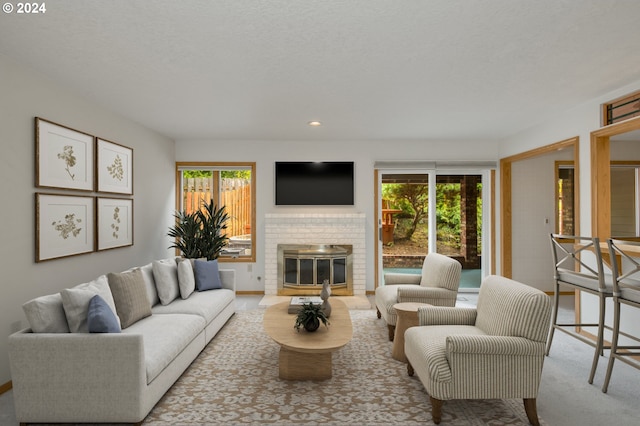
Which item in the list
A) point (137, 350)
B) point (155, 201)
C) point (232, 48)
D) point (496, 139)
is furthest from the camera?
point (496, 139)

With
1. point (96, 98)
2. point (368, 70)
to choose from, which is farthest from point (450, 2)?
point (96, 98)

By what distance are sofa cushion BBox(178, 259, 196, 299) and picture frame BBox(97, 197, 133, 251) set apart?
2.64 feet

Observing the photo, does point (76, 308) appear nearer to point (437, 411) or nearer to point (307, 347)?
point (307, 347)

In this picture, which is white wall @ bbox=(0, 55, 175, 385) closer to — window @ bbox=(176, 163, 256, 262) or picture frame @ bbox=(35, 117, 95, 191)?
picture frame @ bbox=(35, 117, 95, 191)

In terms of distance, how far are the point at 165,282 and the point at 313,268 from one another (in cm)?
250

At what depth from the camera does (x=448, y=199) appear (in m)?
6.24

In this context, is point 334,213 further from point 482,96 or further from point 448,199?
point 482,96

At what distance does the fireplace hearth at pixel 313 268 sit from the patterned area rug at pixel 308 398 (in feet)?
7.34

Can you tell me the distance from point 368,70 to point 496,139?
3836mm

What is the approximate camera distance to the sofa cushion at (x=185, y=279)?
4.04 m

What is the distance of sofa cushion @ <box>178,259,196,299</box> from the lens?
4.04m

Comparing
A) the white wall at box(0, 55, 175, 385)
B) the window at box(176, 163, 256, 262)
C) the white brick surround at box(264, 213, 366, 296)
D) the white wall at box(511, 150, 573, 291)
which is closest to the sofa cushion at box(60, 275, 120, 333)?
the white wall at box(0, 55, 175, 385)

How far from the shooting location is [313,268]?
5.82 m

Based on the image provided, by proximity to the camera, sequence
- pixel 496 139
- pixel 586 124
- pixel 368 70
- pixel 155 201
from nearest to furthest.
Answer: pixel 368 70
pixel 586 124
pixel 155 201
pixel 496 139
